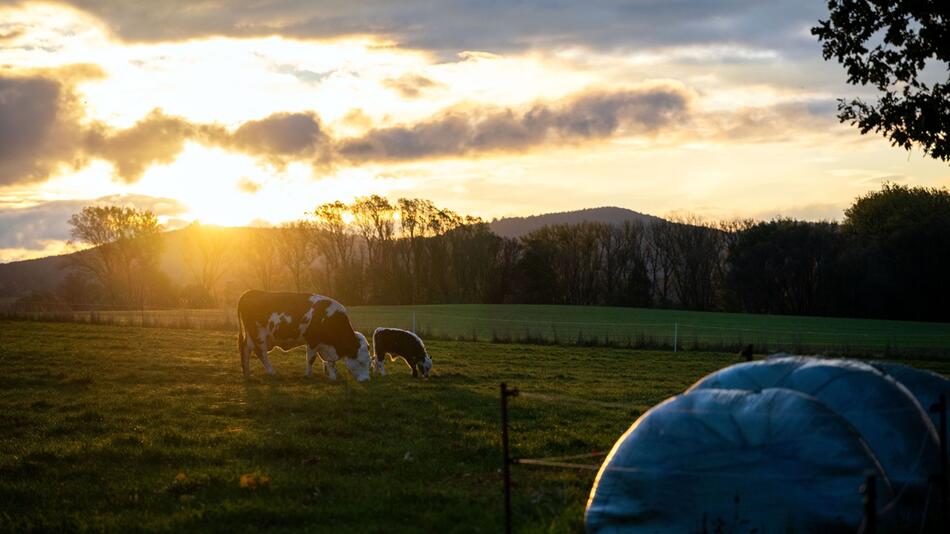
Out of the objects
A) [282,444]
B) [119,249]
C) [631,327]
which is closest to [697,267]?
[631,327]

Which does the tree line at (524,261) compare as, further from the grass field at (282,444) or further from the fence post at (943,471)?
the fence post at (943,471)

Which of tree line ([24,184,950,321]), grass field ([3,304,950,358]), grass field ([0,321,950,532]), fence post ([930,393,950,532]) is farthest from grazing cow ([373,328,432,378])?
tree line ([24,184,950,321])

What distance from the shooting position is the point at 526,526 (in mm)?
8352

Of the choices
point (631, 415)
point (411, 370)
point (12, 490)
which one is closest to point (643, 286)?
point (411, 370)

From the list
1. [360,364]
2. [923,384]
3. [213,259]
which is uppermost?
[213,259]

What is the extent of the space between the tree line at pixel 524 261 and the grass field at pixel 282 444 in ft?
191

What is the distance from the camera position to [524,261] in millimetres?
87812

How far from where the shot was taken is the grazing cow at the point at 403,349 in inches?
977

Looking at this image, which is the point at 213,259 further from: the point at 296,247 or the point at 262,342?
the point at 262,342

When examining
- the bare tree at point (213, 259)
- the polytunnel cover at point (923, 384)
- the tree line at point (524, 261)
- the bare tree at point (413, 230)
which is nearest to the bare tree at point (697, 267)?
the tree line at point (524, 261)

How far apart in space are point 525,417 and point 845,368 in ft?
29.3

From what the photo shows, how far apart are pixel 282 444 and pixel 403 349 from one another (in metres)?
12.6

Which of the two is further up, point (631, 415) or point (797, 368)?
point (797, 368)

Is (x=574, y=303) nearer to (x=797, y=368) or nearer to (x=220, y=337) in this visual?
(x=220, y=337)
